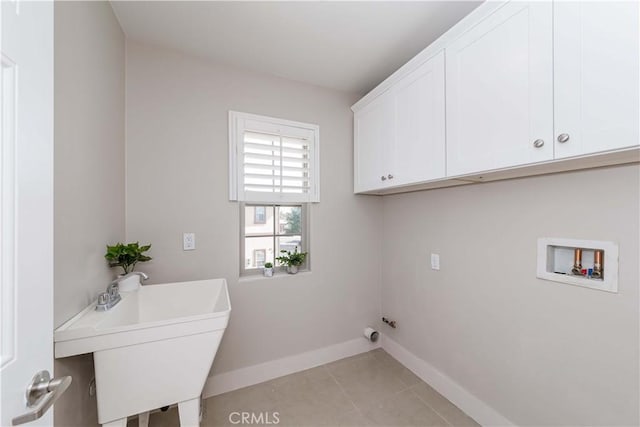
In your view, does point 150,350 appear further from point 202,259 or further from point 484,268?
point 484,268

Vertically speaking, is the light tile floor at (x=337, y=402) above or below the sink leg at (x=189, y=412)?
below

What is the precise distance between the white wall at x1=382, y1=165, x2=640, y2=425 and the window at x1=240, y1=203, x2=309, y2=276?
1.00 m

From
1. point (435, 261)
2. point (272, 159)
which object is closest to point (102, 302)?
point (272, 159)

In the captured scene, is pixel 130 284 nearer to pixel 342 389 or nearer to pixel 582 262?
pixel 342 389

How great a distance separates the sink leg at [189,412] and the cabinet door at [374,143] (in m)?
1.75

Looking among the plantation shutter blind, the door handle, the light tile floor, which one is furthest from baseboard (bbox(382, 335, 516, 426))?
the door handle

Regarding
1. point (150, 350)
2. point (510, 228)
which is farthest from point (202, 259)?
point (510, 228)

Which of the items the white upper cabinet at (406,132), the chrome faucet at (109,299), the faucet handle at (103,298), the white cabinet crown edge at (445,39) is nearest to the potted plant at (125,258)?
the chrome faucet at (109,299)

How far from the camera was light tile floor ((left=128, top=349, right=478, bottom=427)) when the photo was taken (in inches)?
65.2

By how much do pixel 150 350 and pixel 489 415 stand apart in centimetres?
198

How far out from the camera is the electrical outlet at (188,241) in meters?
1.85

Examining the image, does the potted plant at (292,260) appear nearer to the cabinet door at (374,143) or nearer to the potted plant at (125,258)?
the cabinet door at (374,143)

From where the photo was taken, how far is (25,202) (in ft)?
1.78

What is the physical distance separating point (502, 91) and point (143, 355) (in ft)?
6.53
